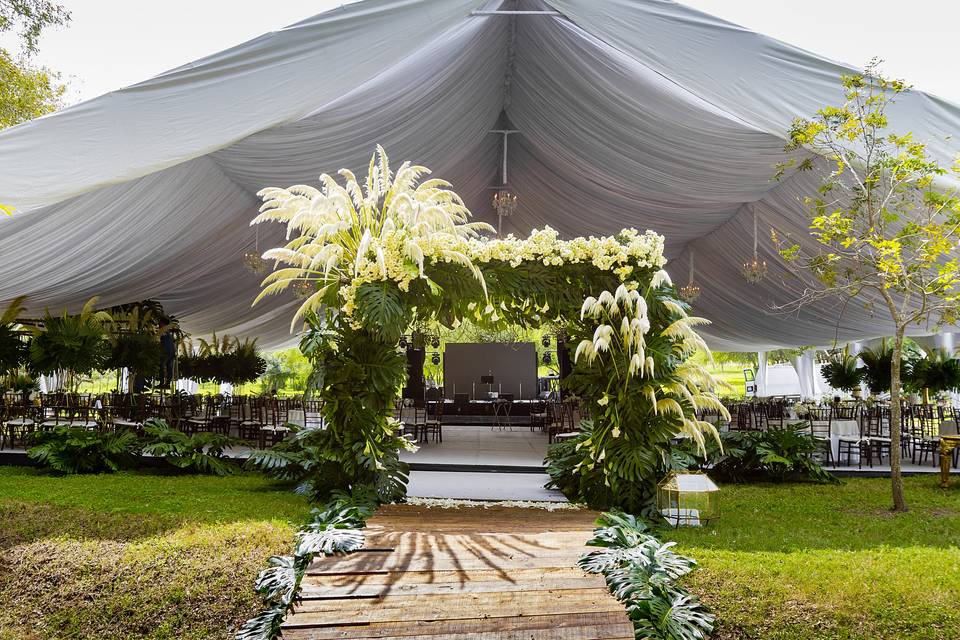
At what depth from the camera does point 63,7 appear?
11.8 m

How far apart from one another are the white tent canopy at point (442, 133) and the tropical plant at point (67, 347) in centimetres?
51

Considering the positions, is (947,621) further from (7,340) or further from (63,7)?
(63,7)

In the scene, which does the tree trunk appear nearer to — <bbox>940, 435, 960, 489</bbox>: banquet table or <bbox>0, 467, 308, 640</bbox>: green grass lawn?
<bbox>940, 435, 960, 489</bbox>: banquet table

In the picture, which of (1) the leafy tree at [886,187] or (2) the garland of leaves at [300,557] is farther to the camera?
(1) the leafy tree at [886,187]

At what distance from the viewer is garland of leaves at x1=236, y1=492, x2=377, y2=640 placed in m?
4.86

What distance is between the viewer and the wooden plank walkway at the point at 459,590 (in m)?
4.56

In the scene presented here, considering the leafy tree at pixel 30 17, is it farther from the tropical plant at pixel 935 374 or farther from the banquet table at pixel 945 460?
the tropical plant at pixel 935 374

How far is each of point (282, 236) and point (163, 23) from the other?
3654mm

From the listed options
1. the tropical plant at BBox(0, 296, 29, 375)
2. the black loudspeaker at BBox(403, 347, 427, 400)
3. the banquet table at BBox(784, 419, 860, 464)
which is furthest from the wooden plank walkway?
the black loudspeaker at BBox(403, 347, 427, 400)

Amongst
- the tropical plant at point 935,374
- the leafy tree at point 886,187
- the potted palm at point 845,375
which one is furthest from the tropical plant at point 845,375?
the leafy tree at point 886,187

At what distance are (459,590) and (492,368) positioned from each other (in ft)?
67.3

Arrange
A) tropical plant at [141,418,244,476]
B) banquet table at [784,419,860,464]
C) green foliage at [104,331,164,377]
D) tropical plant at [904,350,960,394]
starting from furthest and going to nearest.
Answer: green foliage at [104,331,164,377] → tropical plant at [904,350,960,394] → banquet table at [784,419,860,464] → tropical plant at [141,418,244,476]

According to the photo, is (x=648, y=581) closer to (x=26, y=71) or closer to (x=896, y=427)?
(x=896, y=427)

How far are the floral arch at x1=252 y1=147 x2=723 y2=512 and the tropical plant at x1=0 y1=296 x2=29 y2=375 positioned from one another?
722 cm
